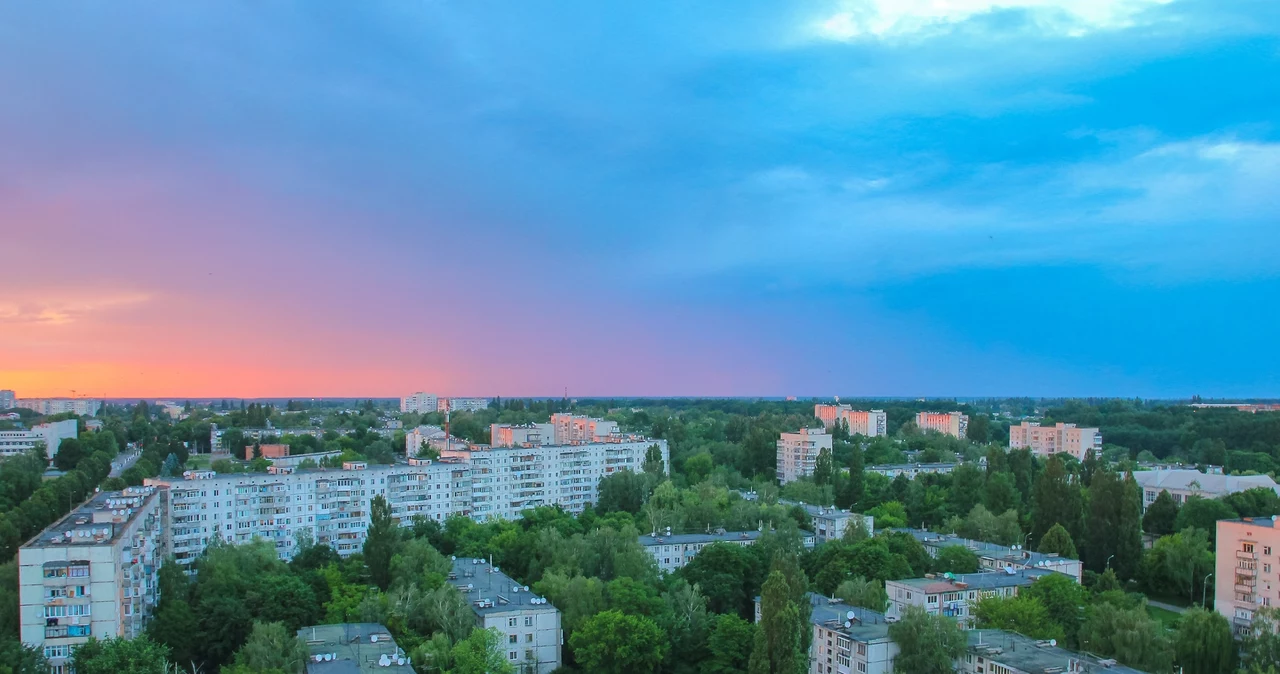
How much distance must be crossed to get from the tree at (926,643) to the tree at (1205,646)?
6396 mm

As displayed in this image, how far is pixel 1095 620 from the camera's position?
942 inches

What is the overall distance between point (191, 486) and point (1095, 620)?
30847 millimetres

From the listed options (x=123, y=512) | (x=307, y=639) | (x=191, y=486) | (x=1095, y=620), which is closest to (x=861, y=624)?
(x=1095, y=620)

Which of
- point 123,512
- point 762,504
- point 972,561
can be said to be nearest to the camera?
point 123,512

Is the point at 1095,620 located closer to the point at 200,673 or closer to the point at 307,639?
the point at 307,639

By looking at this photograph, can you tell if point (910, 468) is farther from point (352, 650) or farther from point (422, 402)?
point (422, 402)

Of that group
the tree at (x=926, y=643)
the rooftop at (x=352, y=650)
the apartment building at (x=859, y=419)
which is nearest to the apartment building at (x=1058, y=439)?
the apartment building at (x=859, y=419)

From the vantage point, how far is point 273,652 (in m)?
21.5

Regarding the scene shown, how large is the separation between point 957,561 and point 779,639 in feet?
36.8

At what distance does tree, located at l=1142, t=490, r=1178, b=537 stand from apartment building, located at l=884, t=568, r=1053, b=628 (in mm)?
17436

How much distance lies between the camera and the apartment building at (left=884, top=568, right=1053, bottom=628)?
26672 mm

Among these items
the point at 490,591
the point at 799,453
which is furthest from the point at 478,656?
the point at 799,453

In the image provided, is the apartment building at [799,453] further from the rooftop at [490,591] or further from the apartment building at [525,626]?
the apartment building at [525,626]

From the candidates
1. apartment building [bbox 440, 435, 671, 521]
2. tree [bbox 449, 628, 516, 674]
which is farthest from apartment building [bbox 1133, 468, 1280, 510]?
tree [bbox 449, 628, 516, 674]
